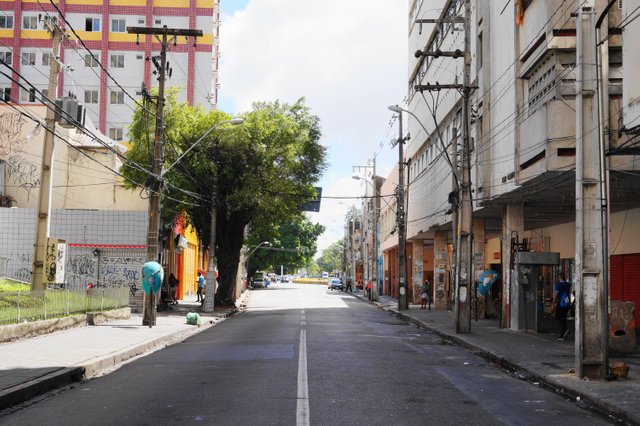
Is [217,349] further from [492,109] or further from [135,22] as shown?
[135,22]

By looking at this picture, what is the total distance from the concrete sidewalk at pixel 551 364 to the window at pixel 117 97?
152 ft

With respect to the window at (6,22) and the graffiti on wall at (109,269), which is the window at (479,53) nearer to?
the graffiti on wall at (109,269)

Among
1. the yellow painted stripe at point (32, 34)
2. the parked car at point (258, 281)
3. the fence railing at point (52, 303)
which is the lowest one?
the parked car at point (258, 281)

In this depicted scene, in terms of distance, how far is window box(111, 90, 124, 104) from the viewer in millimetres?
63812

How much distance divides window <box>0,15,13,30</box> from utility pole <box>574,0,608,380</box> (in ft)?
204

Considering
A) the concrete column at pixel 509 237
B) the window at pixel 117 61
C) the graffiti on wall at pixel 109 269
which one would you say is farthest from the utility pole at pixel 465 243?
the window at pixel 117 61

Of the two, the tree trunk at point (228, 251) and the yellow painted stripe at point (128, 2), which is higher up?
the yellow painted stripe at point (128, 2)

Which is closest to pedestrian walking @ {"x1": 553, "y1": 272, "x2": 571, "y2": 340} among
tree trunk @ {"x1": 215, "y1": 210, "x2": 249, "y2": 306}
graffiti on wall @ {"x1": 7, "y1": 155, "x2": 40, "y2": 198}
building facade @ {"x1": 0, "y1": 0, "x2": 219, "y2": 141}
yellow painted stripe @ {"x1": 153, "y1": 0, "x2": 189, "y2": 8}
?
tree trunk @ {"x1": 215, "y1": 210, "x2": 249, "y2": 306}

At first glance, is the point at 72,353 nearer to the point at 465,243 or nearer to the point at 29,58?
the point at 465,243

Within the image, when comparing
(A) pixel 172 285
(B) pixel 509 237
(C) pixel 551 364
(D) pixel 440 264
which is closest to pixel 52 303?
(C) pixel 551 364

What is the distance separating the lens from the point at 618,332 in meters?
15.6

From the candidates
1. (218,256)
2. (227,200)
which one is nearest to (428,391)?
(227,200)

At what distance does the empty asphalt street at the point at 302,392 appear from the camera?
8320 millimetres

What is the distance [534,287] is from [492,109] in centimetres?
640
